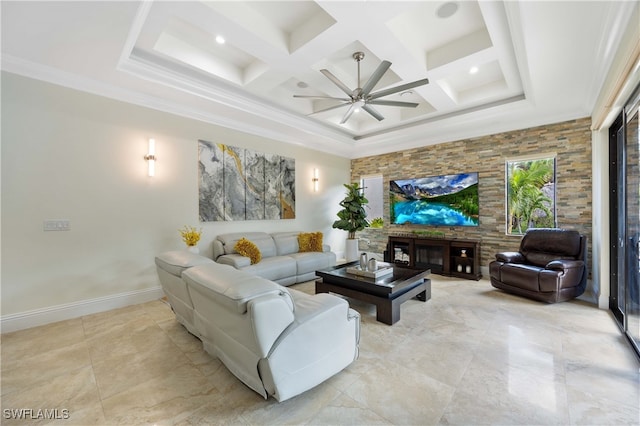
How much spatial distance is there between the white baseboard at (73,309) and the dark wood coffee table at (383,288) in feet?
8.28

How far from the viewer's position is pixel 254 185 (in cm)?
514

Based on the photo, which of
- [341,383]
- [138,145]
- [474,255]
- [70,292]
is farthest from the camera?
[474,255]

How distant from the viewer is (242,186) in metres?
4.95

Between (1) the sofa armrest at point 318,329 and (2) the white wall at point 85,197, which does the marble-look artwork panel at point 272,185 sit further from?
(1) the sofa armrest at point 318,329

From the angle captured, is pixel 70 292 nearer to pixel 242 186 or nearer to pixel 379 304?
pixel 242 186

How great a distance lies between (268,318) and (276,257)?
327cm

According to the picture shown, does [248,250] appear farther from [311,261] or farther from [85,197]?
[85,197]

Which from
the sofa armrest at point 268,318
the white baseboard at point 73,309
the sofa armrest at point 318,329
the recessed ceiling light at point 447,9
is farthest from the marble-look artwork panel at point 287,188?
the sofa armrest at point 268,318

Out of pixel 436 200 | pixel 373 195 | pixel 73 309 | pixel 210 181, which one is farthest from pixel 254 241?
pixel 436 200

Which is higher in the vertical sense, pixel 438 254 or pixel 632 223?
pixel 632 223

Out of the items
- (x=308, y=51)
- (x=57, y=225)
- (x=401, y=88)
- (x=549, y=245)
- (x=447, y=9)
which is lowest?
(x=549, y=245)

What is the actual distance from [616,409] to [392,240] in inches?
170

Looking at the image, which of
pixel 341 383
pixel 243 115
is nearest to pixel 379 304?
pixel 341 383

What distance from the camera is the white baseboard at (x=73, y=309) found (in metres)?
2.89
